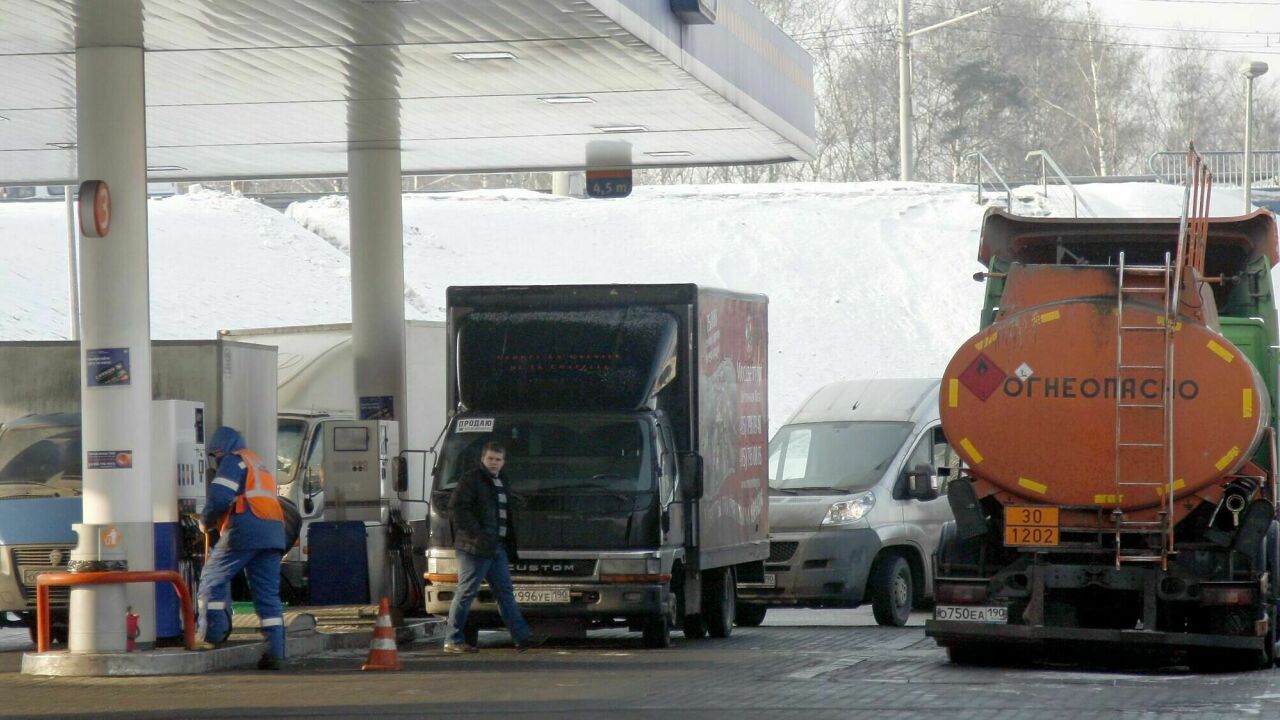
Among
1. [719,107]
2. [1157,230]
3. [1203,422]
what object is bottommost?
[1203,422]

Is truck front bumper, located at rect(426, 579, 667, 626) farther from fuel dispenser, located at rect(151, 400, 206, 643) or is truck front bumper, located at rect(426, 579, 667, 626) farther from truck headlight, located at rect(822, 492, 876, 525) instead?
truck headlight, located at rect(822, 492, 876, 525)

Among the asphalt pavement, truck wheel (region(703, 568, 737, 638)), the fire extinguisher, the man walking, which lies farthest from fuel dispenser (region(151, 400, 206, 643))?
truck wheel (region(703, 568, 737, 638))

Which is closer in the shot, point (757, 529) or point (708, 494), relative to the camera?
point (708, 494)

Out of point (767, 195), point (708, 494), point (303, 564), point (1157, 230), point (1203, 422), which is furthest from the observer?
point (767, 195)

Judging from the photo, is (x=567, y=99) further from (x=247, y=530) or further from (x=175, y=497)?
(x=247, y=530)

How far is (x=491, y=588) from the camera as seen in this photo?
15781 millimetres

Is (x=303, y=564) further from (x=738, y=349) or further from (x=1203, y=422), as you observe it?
(x=1203, y=422)

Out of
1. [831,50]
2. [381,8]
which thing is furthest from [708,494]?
[831,50]

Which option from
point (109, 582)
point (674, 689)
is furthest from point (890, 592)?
point (109, 582)

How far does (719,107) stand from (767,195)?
1663 inches

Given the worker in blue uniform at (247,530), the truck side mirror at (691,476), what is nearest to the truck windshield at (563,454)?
the truck side mirror at (691,476)

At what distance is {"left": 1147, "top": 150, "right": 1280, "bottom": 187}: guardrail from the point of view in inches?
2645

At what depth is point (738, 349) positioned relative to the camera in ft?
60.2

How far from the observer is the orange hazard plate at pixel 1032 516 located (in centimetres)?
1420
